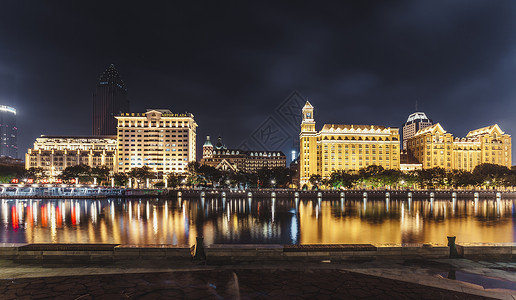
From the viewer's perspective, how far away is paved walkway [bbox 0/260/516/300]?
13.3 metres

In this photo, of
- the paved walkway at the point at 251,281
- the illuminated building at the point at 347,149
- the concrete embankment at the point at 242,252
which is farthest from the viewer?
the illuminated building at the point at 347,149

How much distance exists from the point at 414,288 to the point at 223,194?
11675 centimetres

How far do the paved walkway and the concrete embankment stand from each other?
68 centimetres

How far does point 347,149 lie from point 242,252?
18192 centimetres

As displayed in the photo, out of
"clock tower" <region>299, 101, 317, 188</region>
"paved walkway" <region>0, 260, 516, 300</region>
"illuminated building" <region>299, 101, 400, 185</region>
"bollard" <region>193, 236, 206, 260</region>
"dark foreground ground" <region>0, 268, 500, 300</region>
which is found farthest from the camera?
"clock tower" <region>299, 101, 317, 188</region>

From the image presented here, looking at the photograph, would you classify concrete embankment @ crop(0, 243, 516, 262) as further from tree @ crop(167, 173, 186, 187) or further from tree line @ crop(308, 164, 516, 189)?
tree @ crop(167, 173, 186, 187)

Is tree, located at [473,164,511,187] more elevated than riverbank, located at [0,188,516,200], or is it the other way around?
tree, located at [473,164,511,187]

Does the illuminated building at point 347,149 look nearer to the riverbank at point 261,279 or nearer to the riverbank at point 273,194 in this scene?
the riverbank at point 273,194

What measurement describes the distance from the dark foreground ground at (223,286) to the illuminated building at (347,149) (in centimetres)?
17767

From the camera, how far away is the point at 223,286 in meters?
14.2

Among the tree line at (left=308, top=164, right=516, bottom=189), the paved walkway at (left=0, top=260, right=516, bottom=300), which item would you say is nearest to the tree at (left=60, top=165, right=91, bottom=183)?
the tree line at (left=308, top=164, right=516, bottom=189)

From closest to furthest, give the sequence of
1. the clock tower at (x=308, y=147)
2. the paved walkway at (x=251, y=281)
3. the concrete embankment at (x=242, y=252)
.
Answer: the paved walkway at (x=251, y=281) → the concrete embankment at (x=242, y=252) → the clock tower at (x=308, y=147)

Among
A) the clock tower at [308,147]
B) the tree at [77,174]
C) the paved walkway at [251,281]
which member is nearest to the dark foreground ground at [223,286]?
the paved walkway at [251,281]

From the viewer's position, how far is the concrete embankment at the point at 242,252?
17953mm
